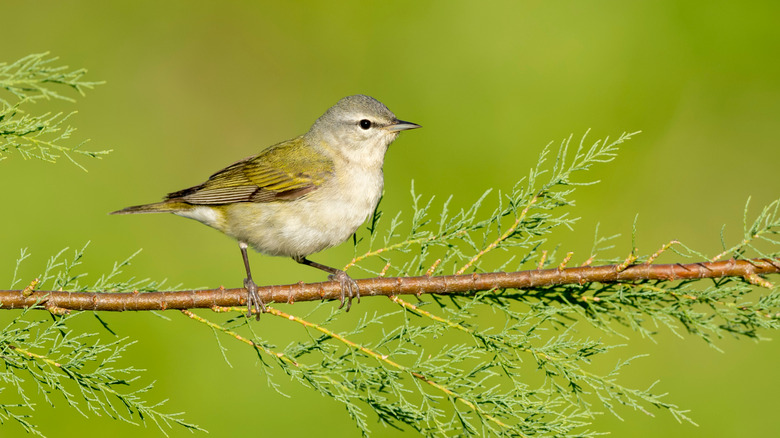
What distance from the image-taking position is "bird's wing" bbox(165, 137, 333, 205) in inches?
171

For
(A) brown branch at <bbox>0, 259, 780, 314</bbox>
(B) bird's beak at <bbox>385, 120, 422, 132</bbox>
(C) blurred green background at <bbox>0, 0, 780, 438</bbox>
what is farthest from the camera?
(C) blurred green background at <bbox>0, 0, 780, 438</bbox>

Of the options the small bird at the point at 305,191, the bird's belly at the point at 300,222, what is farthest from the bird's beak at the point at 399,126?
the bird's belly at the point at 300,222

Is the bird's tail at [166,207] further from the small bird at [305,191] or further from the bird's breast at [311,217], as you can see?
the bird's breast at [311,217]

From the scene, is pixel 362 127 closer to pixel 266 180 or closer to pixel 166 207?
pixel 266 180

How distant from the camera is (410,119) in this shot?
6.75 meters

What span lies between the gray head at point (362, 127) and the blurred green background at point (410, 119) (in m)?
1.29

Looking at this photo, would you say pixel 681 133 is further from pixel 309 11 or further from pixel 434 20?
pixel 309 11

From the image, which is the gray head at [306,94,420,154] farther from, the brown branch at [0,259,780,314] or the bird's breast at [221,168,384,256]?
the brown branch at [0,259,780,314]

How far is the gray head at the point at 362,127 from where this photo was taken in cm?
462

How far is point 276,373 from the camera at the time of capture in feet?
17.2

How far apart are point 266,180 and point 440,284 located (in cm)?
181

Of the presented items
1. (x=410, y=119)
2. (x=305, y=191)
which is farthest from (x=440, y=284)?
(x=410, y=119)

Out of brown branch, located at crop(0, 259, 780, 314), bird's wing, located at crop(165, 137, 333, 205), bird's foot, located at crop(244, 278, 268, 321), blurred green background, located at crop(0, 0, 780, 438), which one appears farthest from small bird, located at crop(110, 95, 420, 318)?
blurred green background, located at crop(0, 0, 780, 438)

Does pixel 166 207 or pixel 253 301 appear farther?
pixel 166 207
